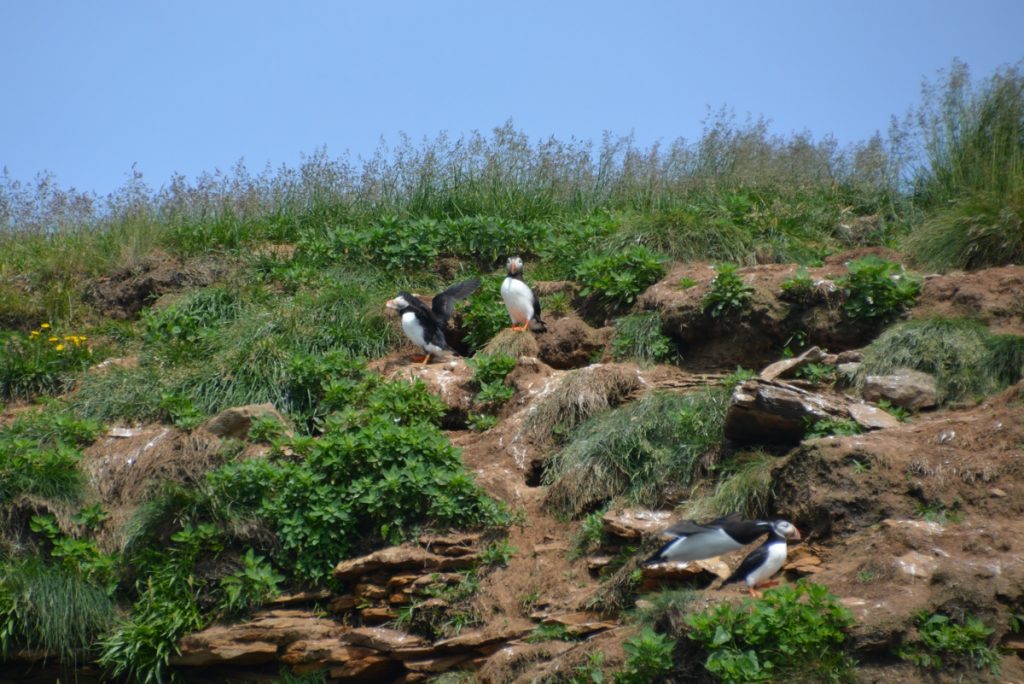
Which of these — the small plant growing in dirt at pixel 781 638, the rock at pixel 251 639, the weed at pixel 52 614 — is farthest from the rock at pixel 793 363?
the weed at pixel 52 614

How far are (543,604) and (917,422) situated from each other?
8.29 feet

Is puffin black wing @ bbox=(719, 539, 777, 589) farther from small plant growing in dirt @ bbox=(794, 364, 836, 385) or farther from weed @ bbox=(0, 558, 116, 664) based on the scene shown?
weed @ bbox=(0, 558, 116, 664)

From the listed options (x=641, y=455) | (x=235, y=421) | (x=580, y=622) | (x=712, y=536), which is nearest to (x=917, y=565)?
(x=712, y=536)

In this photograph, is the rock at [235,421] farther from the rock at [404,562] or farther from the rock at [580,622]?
the rock at [580,622]

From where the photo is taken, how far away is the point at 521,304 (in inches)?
376

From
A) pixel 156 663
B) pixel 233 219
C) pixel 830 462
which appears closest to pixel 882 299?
pixel 830 462

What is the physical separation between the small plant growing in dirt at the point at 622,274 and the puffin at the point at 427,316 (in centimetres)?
106

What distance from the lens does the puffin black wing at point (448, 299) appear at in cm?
968

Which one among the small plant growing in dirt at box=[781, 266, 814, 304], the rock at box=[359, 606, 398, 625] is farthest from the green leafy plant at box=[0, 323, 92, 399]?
the small plant growing in dirt at box=[781, 266, 814, 304]

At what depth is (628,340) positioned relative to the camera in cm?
910

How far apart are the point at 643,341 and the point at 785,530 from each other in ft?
10.7

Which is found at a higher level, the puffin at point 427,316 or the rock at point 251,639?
the puffin at point 427,316

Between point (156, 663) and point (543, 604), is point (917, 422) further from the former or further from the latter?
point (156, 663)

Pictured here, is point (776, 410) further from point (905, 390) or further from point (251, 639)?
point (251, 639)
